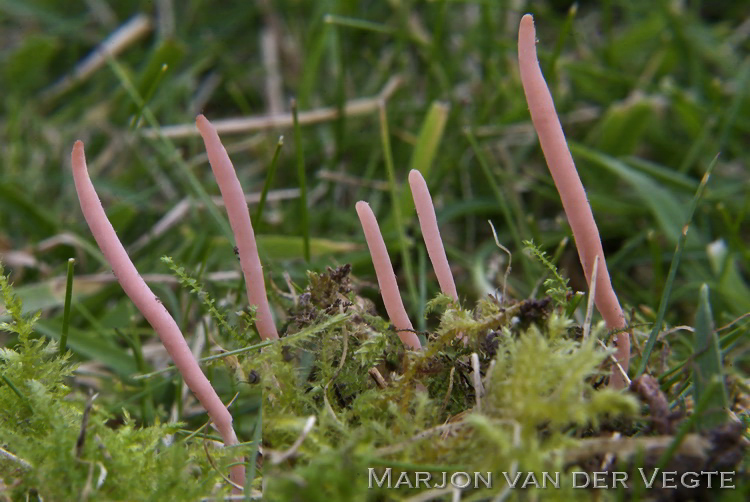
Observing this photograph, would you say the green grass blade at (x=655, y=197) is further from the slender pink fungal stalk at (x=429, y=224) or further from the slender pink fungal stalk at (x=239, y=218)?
the slender pink fungal stalk at (x=239, y=218)

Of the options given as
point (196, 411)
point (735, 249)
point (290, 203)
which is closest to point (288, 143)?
point (290, 203)

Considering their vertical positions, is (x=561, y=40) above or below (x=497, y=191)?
above

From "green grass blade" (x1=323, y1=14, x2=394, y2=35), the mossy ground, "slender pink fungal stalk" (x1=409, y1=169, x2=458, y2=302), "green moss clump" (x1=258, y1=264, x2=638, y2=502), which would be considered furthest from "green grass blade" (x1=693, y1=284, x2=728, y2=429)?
"green grass blade" (x1=323, y1=14, x2=394, y2=35)

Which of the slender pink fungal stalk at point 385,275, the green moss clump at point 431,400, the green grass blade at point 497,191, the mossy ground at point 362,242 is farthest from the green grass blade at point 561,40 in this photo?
the slender pink fungal stalk at point 385,275

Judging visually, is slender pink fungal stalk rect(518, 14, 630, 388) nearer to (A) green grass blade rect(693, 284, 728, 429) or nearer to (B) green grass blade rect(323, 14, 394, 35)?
(A) green grass blade rect(693, 284, 728, 429)

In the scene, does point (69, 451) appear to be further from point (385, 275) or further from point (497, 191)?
point (497, 191)

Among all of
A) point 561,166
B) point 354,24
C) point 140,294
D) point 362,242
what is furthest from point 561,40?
point 140,294

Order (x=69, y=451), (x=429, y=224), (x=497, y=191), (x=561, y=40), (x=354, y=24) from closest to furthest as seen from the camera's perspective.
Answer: (x=69, y=451) → (x=429, y=224) → (x=497, y=191) → (x=561, y=40) → (x=354, y=24)
